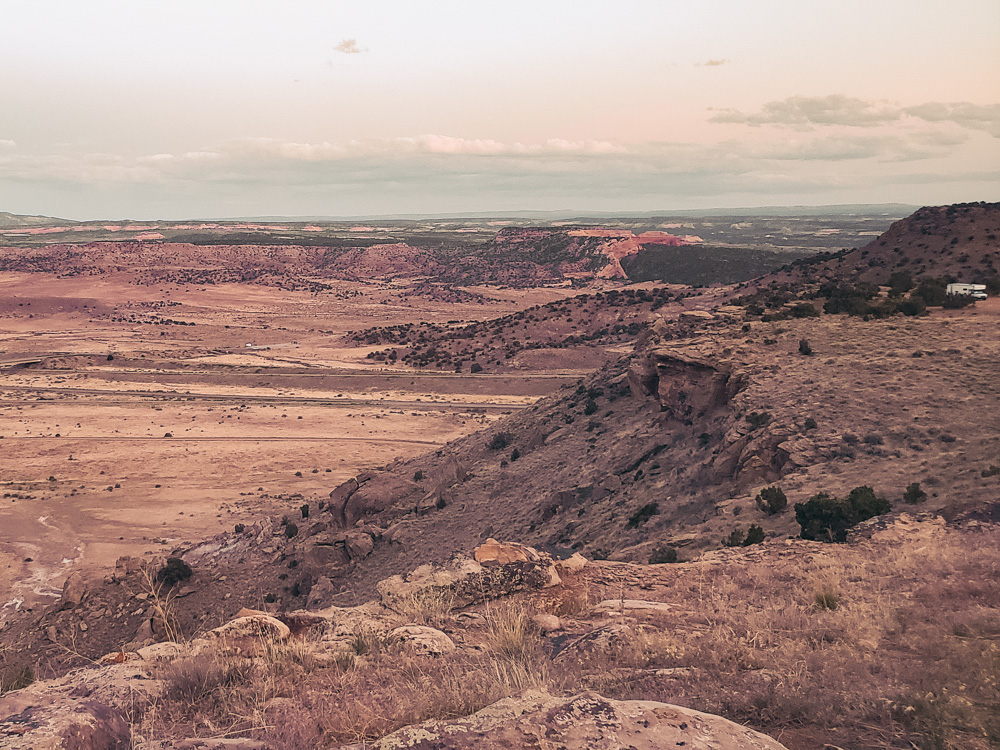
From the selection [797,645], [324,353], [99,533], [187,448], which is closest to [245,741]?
[797,645]

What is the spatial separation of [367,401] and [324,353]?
77.5 feet

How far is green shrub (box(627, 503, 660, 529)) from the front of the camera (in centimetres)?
1713

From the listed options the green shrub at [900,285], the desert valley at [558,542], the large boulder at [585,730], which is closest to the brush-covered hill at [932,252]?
the desert valley at [558,542]

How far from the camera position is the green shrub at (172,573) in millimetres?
20453

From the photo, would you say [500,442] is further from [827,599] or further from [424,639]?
[424,639]

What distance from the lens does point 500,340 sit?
234ft

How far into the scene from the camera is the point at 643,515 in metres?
17.4

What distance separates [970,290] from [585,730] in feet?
96.3

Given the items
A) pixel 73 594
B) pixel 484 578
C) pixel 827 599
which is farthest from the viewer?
pixel 73 594

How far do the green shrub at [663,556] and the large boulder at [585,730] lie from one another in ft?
26.7

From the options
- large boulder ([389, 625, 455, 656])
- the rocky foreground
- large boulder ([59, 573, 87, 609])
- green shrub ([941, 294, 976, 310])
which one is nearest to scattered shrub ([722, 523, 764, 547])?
the rocky foreground

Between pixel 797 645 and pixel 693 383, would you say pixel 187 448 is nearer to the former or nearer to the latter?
pixel 693 383

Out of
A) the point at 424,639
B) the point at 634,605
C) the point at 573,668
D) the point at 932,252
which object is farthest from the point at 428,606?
the point at 932,252

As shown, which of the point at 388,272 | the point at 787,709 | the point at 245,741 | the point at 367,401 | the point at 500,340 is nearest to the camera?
the point at 245,741
